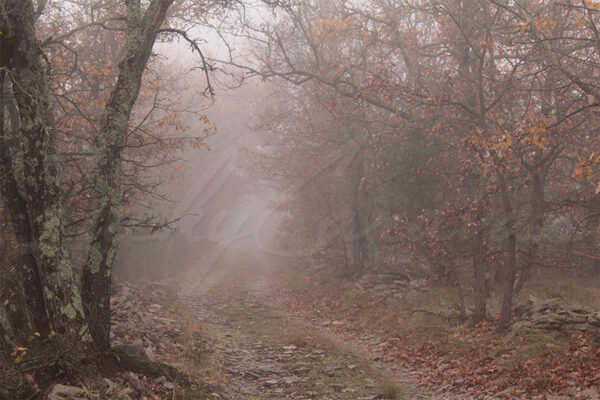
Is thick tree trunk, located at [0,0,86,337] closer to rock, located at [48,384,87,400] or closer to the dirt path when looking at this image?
rock, located at [48,384,87,400]

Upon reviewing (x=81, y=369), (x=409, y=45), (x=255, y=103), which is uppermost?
(x=255, y=103)

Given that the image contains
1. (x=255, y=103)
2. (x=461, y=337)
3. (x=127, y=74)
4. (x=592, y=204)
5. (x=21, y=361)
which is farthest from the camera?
(x=255, y=103)

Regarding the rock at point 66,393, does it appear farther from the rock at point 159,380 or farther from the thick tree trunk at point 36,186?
the rock at point 159,380

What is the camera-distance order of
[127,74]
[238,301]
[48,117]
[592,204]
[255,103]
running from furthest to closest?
[255,103], [238,301], [592,204], [127,74], [48,117]

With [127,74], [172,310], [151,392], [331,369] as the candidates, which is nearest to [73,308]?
[151,392]

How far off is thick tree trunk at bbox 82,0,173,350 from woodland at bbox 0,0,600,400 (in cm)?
2

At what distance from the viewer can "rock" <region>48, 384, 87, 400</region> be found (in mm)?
4387

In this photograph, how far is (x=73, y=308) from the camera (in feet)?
16.9

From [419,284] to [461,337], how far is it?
4795mm

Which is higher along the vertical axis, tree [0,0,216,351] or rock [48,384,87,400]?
tree [0,0,216,351]

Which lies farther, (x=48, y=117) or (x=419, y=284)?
(x=419, y=284)

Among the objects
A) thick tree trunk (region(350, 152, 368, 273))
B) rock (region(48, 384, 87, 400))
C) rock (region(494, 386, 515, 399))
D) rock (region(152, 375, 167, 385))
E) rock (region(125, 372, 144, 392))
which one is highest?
thick tree trunk (region(350, 152, 368, 273))

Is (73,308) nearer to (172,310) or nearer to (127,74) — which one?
(127,74)

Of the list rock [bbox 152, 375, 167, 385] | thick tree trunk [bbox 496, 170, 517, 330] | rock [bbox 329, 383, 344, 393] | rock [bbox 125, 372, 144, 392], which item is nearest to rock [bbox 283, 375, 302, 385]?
rock [bbox 329, 383, 344, 393]
